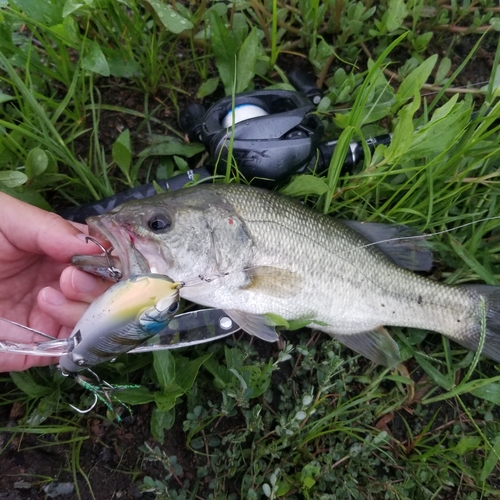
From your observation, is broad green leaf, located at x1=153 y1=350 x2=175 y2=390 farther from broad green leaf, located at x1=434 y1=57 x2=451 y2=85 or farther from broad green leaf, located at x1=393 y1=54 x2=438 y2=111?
broad green leaf, located at x1=434 y1=57 x2=451 y2=85

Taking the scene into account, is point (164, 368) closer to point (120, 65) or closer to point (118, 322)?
point (118, 322)

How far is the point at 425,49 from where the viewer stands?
3.16m

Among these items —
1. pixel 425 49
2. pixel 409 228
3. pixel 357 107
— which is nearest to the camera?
pixel 357 107

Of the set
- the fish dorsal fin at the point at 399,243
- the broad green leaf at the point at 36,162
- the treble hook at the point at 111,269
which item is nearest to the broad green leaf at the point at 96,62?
the broad green leaf at the point at 36,162

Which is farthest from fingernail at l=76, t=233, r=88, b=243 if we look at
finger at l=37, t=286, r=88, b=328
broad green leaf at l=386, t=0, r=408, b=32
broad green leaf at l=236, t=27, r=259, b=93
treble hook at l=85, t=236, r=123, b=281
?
broad green leaf at l=386, t=0, r=408, b=32

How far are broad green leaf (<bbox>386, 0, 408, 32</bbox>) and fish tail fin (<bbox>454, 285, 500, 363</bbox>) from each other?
5.71ft

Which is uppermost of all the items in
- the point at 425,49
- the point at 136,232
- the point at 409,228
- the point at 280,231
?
the point at 425,49

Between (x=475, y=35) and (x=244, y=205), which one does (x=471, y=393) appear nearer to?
(x=244, y=205)

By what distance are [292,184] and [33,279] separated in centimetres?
148

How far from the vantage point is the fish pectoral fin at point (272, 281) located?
7.04 feet

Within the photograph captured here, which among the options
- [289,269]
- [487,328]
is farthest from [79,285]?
[487,328]

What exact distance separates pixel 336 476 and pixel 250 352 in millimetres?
781

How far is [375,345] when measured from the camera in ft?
8.14

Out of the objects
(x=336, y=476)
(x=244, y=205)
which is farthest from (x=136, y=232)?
(x=336, y=476)
